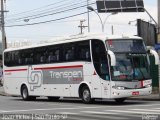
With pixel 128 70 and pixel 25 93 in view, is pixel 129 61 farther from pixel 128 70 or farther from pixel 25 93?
pixel 25 93

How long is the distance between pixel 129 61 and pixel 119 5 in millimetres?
21410

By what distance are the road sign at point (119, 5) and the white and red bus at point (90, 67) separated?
50.4ft

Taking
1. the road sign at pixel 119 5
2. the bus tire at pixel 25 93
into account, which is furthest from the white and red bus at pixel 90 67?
the road sign at pixel 119 5

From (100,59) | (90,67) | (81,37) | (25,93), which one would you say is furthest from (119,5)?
(100,59)

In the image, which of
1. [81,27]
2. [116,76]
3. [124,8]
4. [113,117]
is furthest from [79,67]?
[81,27]

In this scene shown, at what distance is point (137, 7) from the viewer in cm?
4503

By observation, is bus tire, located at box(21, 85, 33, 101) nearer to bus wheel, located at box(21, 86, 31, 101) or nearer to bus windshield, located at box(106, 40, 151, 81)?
bus wheel, located at box(21, 86, 31, 101)

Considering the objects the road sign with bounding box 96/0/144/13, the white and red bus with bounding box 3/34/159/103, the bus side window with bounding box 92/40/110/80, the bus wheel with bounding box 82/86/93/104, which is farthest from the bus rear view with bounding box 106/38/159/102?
the road sign with bounding box 96/0/144/13

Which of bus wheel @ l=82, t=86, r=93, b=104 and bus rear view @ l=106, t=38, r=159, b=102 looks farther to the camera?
bus wheel @ l=82, t=86, r=93, b=104

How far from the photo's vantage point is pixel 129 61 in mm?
24438

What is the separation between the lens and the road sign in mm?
44844

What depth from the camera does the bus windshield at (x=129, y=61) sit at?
24.2 m

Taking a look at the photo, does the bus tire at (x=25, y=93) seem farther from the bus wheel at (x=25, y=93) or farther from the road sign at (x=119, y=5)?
the road sign at (x=119, y=5)

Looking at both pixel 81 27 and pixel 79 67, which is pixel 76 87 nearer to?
pixel 79 67
